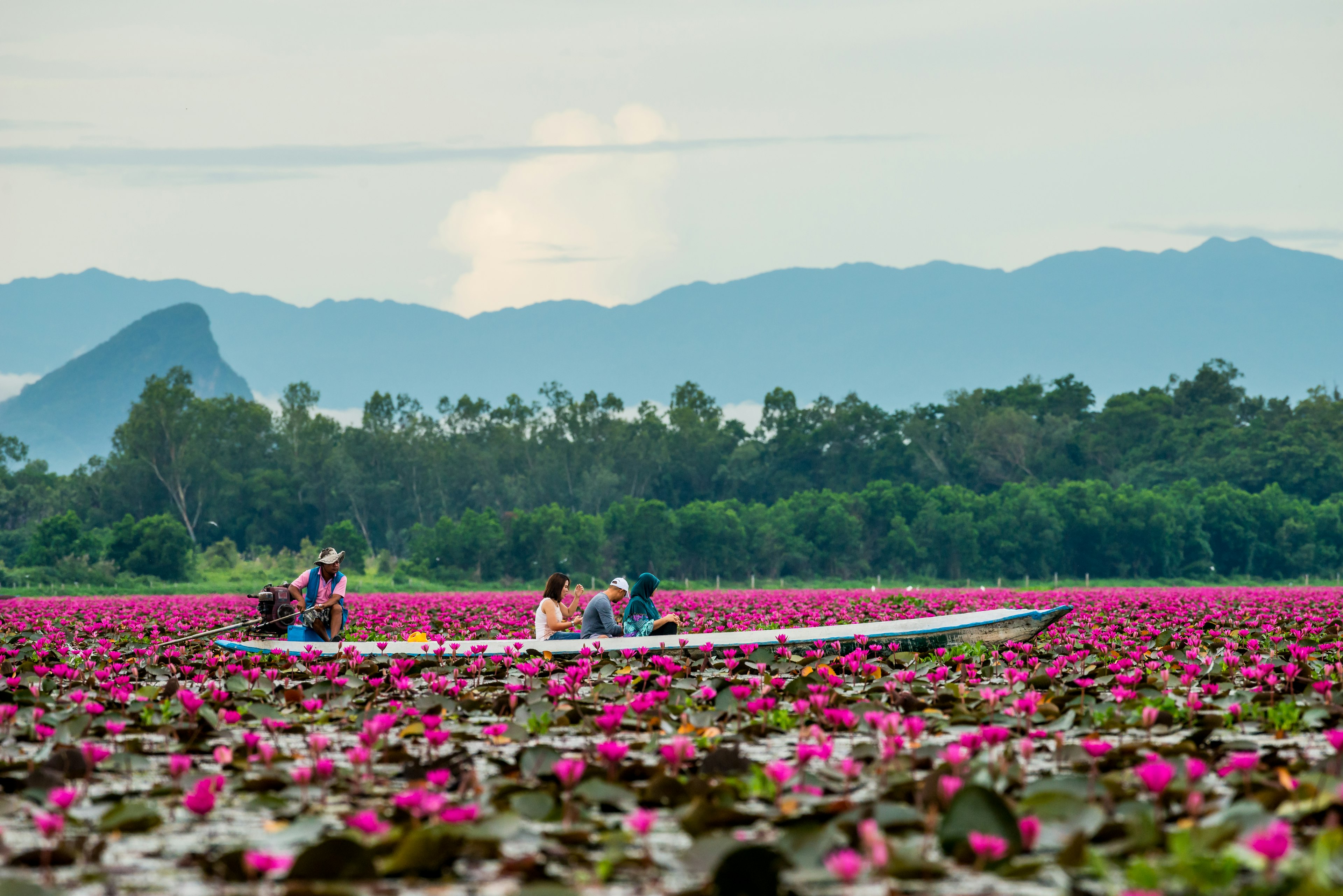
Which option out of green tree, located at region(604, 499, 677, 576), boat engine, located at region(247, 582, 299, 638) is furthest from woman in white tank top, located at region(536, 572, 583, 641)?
green tree, located at region(604, 499, 677, 576)

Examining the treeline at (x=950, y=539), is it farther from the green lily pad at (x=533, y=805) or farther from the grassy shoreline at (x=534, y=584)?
the green lily pad at (x=533, y=805)

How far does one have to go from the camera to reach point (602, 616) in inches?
654

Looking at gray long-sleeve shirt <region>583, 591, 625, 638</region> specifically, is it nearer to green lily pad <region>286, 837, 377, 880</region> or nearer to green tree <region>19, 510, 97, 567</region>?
green lily pad <region>286, 837, 377, 880</region>

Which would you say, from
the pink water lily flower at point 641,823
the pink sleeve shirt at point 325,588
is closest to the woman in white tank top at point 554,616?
the pink sleeve shirt at point 325,588

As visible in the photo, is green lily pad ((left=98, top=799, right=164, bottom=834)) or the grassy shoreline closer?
green lily pad ((left=98, top=799, right=164, bottom=834))

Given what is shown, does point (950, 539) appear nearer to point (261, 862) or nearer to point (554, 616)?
point (554, 616)

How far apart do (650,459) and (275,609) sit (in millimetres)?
81453

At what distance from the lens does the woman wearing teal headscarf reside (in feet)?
57.1

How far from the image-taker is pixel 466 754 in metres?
8.38

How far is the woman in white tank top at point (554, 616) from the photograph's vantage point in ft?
55.5

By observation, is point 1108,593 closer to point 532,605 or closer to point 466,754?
point 532,605

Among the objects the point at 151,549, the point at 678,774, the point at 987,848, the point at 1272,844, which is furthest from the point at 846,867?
the point at 151,549

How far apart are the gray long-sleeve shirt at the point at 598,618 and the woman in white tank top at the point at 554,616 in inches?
6.6

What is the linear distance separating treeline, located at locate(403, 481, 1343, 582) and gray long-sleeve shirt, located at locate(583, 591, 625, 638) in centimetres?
5428
